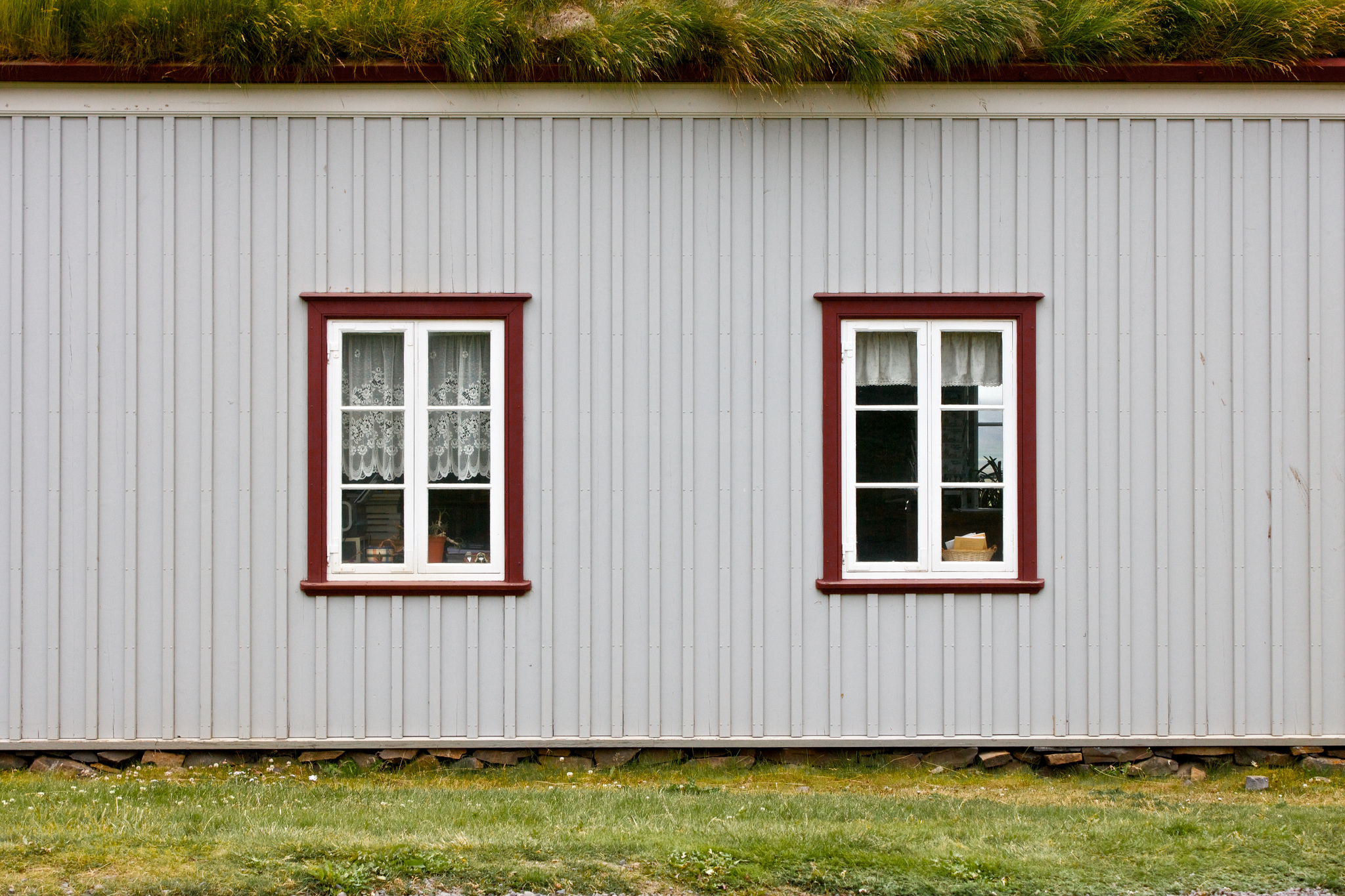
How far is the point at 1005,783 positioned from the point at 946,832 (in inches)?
46.8

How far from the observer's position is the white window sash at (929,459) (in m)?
5.68

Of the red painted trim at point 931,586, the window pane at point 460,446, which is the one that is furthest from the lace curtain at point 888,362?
the window pane at point 460,446

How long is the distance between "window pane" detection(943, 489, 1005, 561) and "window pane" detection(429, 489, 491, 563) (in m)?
2.67

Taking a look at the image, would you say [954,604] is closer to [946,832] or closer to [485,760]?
[946,832]

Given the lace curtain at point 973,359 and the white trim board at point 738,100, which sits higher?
the white trim board at point 738,100

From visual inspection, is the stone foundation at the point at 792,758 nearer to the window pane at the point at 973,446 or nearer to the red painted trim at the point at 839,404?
the red painted trim at the point at 839,404

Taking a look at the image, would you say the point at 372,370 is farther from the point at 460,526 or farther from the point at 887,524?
the point at 887,524

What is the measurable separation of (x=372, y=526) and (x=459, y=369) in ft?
3.41

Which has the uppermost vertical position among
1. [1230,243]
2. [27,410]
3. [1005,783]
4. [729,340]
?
[1230,243]

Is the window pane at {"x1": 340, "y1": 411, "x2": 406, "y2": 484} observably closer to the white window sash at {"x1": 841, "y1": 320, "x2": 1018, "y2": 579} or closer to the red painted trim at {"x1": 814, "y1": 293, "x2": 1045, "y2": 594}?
the red painted trim at {"x1": 814, "y1": 293, "x2": 1045, "y2": 594}

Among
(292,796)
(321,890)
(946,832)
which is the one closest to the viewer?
(321,890)

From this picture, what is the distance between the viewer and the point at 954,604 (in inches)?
223

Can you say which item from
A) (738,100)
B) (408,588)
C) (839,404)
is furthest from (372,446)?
(738,100)

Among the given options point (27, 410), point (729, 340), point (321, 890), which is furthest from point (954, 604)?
point (27, 410)
